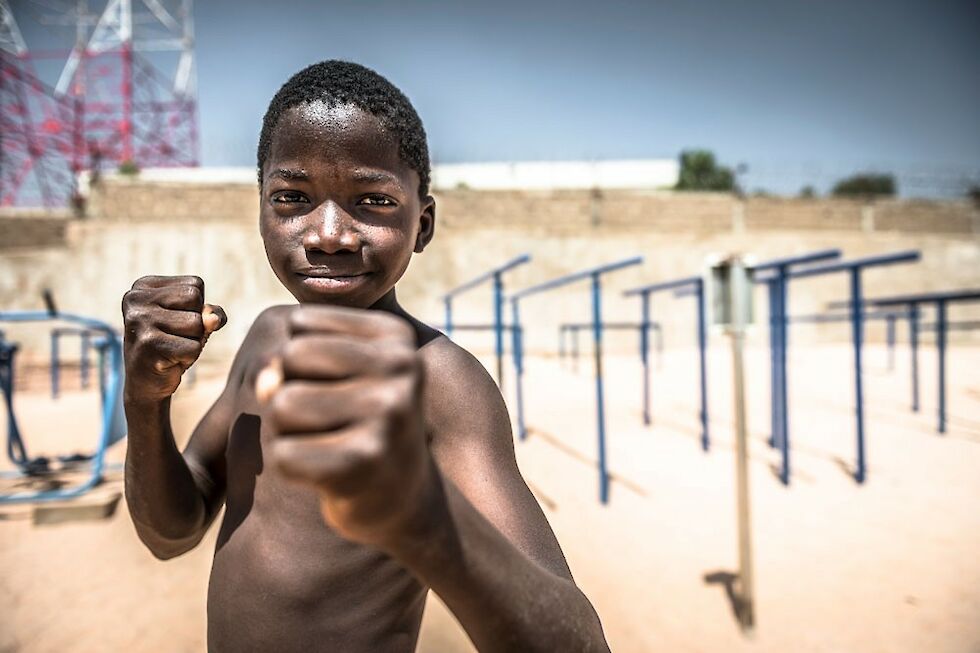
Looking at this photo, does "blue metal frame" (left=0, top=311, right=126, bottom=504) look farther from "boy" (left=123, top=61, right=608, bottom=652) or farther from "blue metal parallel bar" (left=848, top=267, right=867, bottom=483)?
"blue metal parallel bar" (left=848, top=267, right=867, bottom=483)

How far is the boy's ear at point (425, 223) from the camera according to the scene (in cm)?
93

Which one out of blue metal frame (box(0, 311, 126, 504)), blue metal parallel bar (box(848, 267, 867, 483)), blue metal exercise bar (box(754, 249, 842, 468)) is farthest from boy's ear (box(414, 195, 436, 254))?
blue metal parallel bar (box(848, 267, 867, 483))

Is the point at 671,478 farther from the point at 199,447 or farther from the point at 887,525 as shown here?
the point at 199,447

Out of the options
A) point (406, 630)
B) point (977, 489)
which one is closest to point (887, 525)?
point (977, 489)

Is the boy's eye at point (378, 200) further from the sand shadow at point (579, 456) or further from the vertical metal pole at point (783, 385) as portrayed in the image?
the vertical metal pole at point (783, 385)

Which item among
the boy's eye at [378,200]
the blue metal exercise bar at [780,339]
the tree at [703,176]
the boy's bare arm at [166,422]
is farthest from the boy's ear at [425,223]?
the tree at [703,176]

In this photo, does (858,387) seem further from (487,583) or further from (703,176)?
(703,176)

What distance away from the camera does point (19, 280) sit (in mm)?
13797

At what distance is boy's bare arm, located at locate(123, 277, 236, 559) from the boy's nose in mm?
191

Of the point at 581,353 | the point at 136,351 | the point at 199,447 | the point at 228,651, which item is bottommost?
the point at 581,353

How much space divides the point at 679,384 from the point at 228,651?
8.82 m

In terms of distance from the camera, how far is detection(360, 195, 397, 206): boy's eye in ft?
2.53

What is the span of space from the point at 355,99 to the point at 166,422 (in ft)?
1.84

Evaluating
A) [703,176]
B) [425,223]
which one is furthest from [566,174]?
[425,223]
